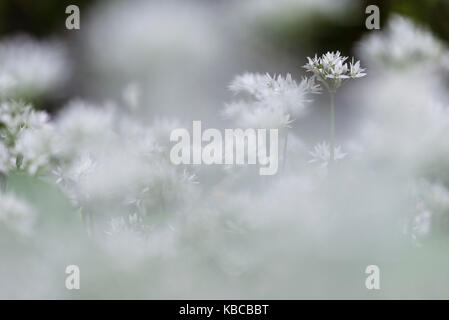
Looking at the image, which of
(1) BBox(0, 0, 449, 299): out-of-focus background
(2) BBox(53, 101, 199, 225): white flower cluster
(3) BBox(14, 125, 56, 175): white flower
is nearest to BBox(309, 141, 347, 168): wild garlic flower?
(1) BBox(0, 0, 449, 299): out-of-focus background

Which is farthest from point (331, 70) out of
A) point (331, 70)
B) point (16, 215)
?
point (16, 215)

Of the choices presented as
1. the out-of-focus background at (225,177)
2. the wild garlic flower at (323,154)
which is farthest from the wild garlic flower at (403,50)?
the wild garlic flower at (323,154)

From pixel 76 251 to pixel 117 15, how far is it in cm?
64

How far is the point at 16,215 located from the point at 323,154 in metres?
0.31

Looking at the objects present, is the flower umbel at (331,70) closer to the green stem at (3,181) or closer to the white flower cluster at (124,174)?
the white flower cluster at (124,174)

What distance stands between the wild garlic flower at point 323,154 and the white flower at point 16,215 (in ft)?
0.94

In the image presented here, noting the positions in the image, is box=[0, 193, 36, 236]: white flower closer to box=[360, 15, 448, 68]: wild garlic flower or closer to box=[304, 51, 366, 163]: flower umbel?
box=[304, 51, 366, 163]: flower umbel

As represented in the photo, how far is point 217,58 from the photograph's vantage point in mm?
935

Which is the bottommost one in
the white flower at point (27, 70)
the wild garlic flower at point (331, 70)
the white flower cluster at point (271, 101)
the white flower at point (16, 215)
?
the white flower at point (16, 215)

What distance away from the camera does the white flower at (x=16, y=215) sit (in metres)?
0.53
